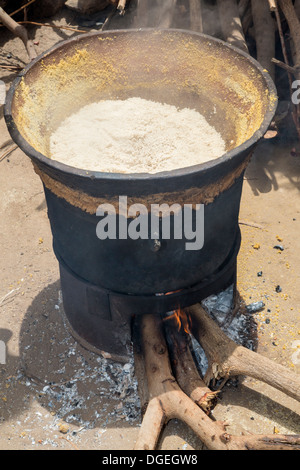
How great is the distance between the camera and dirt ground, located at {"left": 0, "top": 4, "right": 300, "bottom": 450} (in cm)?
360

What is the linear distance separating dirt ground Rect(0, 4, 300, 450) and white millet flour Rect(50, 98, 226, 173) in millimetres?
1752

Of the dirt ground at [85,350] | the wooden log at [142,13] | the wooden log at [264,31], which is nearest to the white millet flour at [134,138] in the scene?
the dirt ground at [85,350]

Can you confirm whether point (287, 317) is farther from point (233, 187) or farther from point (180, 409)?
point (233, 187)

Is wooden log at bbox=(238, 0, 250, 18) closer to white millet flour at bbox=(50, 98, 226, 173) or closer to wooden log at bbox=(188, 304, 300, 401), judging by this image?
white millet flour at bbox=(50, 98, 226, 173)

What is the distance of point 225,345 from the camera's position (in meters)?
3.71

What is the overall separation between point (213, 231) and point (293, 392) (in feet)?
4.29

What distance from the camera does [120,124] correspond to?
3.42 m

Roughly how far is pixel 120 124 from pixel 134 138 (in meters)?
0.20

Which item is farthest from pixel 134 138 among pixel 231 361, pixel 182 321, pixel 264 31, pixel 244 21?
pixel 244 21

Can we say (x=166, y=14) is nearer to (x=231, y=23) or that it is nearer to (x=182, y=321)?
(x=231, y=23)

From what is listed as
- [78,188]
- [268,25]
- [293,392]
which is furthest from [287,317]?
[268,25]

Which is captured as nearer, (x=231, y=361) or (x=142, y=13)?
(x=231, y=361)

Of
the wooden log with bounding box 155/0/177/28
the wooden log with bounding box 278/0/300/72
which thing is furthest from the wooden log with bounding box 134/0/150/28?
the wooden log with bounding box 278/0/300/72

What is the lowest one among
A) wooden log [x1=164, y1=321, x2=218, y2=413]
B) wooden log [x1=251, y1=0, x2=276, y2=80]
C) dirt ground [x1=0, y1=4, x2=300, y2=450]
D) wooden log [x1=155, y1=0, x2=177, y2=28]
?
dirt ground [x1=0, y1=4, x2=300, y2=450]
